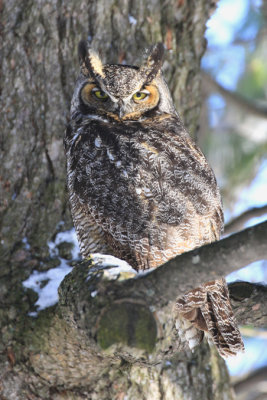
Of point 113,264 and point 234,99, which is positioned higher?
point 234,99

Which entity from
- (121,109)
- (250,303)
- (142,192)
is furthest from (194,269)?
(121,109)

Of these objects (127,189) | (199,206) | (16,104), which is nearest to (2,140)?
(16,104)

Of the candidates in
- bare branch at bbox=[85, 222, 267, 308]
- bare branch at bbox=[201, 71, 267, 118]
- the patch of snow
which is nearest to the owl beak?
the patch of snow

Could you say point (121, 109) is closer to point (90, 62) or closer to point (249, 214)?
point (90, 62)

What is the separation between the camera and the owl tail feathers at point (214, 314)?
1.95m

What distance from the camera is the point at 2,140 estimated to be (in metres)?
2.51

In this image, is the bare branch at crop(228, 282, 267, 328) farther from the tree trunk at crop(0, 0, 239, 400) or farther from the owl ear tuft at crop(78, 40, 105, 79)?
the owl ear tuft at crop(78, 40, 105, 79)

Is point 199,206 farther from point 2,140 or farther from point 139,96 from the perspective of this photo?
point 2,140

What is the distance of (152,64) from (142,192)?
702mm

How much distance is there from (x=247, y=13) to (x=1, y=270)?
4.29 meters

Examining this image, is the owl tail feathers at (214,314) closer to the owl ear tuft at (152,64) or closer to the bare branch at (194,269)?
the bare branch at (194,269)

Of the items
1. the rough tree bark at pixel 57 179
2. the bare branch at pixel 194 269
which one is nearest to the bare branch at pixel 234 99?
the rough tree bark at pixel 57 179

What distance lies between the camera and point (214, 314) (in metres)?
1.99

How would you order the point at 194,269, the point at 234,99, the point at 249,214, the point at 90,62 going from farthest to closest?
the point at 234,99
the point at 249,214
the point at 90,62
the point at 194,269
